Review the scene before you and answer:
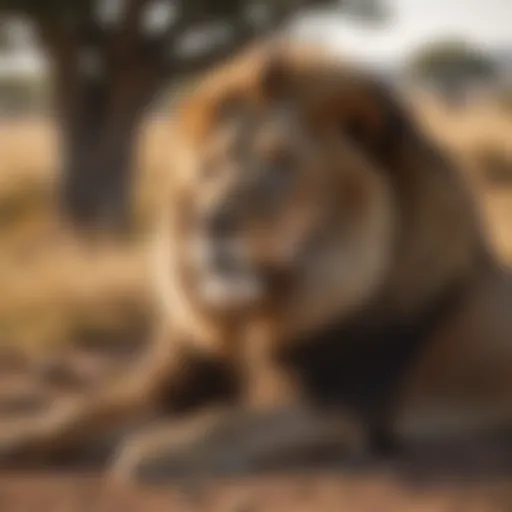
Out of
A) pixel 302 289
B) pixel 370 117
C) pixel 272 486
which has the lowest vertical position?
pixel 272 486

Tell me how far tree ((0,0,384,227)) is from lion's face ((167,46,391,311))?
0.20 feet

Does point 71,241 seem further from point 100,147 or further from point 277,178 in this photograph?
point 277,178

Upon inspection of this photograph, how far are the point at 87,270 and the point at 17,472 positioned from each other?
8.2 inches

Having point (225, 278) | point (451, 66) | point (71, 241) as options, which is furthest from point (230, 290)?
point (451, 66)

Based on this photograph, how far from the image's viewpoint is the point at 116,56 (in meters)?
1.08

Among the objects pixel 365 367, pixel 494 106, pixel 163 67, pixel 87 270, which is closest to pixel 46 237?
pixel 87 270

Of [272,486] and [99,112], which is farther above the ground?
[99,112]

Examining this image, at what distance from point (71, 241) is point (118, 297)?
0.07 m

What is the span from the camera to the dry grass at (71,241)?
108cm

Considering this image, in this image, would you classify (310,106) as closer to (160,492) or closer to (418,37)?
(418,37)

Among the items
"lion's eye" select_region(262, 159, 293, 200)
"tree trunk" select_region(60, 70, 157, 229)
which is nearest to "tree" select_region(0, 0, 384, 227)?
"tree trunk" select_region(60, 70, 157, 229)

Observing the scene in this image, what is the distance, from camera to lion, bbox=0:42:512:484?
3.56 ft

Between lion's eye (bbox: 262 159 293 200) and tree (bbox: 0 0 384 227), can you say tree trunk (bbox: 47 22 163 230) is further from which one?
lion's eye (bbox: 262 159 293 200)

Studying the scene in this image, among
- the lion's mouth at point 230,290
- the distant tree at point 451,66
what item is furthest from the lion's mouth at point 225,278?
the distant tree at point 451,66
